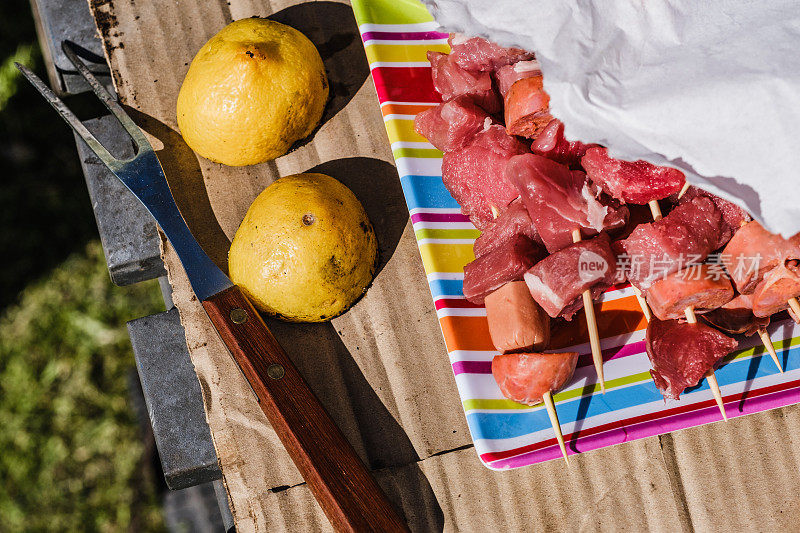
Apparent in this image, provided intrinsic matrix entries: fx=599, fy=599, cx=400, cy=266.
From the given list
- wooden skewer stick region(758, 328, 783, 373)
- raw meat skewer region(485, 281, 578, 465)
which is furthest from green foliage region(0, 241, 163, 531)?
wooden skewer stick region(758, 328, 783, 373)

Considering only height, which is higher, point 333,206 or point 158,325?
point 333,206

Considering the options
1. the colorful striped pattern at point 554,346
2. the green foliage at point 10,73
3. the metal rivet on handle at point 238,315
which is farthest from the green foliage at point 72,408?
the colorful striped pattern at point 554,346

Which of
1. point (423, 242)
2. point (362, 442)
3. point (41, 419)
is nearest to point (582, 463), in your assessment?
point (362, 442)

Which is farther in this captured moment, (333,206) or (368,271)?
(368,271)

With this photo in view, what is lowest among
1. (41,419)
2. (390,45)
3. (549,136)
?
(41,419)

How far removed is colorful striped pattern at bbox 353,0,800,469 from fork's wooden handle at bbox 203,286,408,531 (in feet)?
1.14

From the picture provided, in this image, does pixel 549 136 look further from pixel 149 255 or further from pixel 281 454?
pixel 149 255

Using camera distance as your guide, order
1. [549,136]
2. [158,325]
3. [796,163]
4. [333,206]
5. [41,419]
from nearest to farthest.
→ [796,163]
[549,136]
[333,206]
[158,325]
[41,419]

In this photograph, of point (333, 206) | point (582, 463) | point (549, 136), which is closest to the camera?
point (549, 136)

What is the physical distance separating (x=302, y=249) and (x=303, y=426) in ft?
1.63

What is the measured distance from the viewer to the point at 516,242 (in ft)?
5.42

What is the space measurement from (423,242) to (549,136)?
1.48 ft

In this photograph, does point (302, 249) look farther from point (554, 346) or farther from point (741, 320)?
point (741, 320)

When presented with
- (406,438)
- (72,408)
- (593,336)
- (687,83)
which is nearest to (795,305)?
(593,336)
